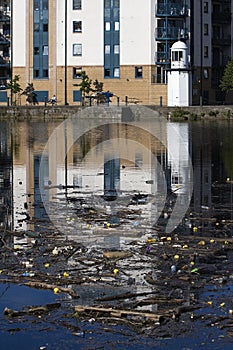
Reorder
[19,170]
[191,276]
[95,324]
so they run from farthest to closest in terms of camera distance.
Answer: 1. [19,170]
2. [191,276]
3. [95,324]

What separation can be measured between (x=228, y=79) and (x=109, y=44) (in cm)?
1250

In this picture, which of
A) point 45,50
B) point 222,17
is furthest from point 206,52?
point 45,50

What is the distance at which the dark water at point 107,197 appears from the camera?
25.3 feet

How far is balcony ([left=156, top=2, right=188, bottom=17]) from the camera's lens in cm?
8356

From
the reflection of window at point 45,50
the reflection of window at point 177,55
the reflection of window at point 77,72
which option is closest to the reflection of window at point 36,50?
the reflection of window at point 45,50

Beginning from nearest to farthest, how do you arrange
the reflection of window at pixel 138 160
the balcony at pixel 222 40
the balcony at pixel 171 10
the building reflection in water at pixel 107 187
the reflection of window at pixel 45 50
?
the building reflection in water at pixel 107 187
the reflection of window at pixel 138 160
the balcony at pixel 171 10
the reflection of window at pixel 45 50
the balcony at pixel 222 40

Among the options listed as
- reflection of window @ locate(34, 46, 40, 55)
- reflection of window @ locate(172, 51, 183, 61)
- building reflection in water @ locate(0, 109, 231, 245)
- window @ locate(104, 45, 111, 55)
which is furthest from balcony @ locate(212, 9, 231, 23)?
building reflection in water @ locate(0, 109, 231, 245)

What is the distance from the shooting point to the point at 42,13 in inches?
3376

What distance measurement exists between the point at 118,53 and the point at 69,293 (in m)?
77.1

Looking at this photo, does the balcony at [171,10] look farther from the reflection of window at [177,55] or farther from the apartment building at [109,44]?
the reflection of window at [177,55]

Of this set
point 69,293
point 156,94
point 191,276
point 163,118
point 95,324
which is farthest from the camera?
point 156,94

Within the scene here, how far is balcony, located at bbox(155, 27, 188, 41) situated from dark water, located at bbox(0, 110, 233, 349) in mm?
49808

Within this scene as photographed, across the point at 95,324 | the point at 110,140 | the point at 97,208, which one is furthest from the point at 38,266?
the point at 110,140

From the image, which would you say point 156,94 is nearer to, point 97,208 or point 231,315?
point 97,208
